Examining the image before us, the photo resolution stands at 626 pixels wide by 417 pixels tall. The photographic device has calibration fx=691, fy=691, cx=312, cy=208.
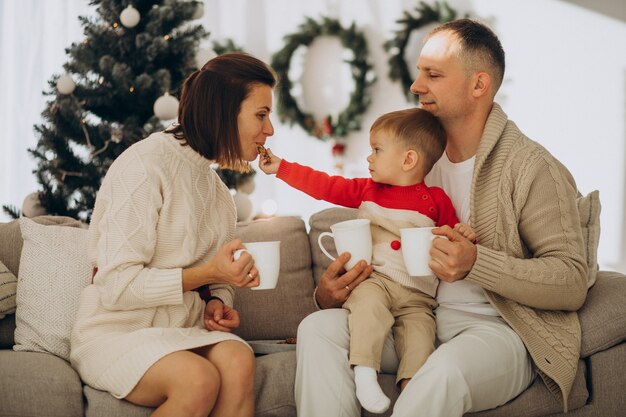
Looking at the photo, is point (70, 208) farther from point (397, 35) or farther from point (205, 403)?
point (397, 35)

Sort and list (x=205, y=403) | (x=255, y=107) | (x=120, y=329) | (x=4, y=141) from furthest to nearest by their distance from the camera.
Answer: (x=4, y=141) < (x=255, y=107) < (x=120, y=329) < (x=205, y=403)

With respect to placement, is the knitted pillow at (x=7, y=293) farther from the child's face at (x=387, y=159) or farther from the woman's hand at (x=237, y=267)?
the child's face at (x=387, y=159)

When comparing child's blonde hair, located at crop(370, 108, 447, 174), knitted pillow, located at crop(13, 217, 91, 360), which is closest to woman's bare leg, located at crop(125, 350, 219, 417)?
knitted pillow, located at crop(13, 217, 91, 360)

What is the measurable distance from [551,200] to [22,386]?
1.46 meters

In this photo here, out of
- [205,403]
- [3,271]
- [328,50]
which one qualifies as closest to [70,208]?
[3,271]

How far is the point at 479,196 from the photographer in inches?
75.2

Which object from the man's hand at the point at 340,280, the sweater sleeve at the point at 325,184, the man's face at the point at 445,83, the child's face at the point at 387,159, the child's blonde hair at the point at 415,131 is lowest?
the man's hand at the point at 340,280

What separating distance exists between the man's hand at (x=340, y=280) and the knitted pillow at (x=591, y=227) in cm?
69

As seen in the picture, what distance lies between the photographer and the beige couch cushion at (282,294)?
2451 millimetres

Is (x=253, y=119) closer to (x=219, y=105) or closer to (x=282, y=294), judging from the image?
(x=219, y=105)

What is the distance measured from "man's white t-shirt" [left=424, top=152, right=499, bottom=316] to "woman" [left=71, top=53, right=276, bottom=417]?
561mm

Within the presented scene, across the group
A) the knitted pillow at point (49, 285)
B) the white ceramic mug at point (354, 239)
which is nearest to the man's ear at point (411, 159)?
the white ceramic mug at point (354, 239)

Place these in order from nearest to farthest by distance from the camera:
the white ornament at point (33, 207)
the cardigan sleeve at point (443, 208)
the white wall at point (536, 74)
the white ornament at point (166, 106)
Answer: the cardigan sleeve at point (443, 208) → the white ornament at point (166, 106) → the white ornament at point (33, 207) → the white wall at point (536, 74)

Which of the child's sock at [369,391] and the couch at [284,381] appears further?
the couch at [284,381]
